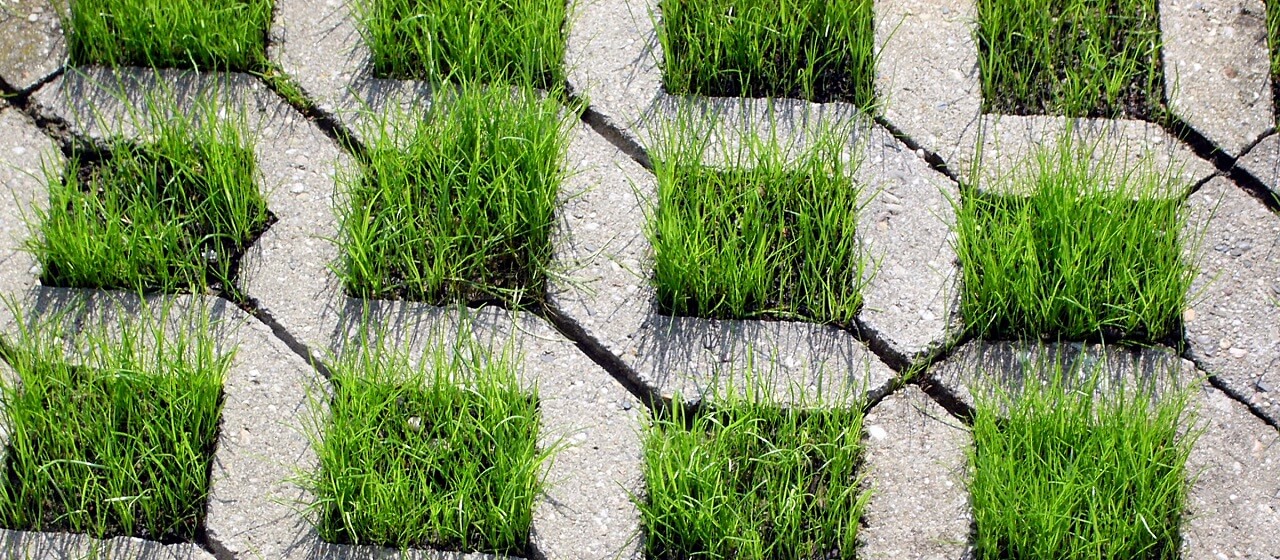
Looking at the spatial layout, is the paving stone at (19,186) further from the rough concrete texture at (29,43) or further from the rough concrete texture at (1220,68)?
the rough concrete texture at (1220,68)

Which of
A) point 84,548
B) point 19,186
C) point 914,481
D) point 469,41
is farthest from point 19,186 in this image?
point 914,481

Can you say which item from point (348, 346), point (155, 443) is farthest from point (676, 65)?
point (155, 443)

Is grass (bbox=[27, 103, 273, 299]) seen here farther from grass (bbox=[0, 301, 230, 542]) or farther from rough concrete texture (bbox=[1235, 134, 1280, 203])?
rough concrete texture (bbox=[1235, 134, 1280, 203])

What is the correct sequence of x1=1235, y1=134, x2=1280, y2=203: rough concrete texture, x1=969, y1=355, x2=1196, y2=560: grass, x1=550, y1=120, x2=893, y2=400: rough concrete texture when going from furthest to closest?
x1=1235, y1=134, x2=1280, y2=203: rough concrete texture
x1=550, y1=120, x2=893, y2=400: rough concrete texture
x1=969, y1=355, x2=1196, y2=560: grass

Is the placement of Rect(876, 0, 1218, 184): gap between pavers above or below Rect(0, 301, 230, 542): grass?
above

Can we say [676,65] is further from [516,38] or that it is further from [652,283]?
[652,283]

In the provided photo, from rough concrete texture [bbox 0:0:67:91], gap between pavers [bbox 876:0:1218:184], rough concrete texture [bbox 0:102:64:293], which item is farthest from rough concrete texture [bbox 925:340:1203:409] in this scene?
rough concrete texture [bbox 0:0:67:91]
